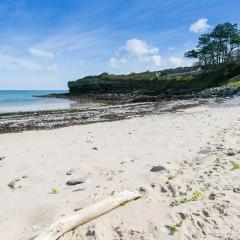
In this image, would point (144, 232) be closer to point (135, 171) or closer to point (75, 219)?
point (75, 219)

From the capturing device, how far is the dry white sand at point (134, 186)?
5258 mm

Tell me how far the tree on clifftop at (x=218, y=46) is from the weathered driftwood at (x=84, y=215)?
7956 centimetres

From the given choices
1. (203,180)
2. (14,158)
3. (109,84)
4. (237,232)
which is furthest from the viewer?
(109,84)

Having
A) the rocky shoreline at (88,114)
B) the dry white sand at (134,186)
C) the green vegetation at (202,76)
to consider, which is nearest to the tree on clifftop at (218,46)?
the green vegetation at (202,76)

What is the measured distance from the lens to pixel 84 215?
18.1 ft

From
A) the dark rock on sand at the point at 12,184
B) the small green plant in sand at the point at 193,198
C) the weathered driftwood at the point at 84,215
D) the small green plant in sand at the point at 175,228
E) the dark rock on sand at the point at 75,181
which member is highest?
the weathered driftwood at the point at 84,215

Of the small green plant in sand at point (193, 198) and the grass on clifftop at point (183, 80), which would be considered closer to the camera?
the small green plant in sand at point (193, 198)

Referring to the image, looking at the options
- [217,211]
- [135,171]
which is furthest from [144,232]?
[135,171]

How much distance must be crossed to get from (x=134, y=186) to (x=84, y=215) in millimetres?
1853

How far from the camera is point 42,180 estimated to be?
27.7 feet

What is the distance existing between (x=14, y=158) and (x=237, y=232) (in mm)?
8731

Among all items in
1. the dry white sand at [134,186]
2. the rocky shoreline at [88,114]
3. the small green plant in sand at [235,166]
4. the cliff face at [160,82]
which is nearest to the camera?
the dry white sand at [134,186]

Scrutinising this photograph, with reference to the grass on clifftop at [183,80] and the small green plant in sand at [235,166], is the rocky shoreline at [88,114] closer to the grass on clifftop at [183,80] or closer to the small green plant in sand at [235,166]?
the small green plant in sand at [235,166]

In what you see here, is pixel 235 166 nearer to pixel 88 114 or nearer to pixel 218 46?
pixel 88 114
